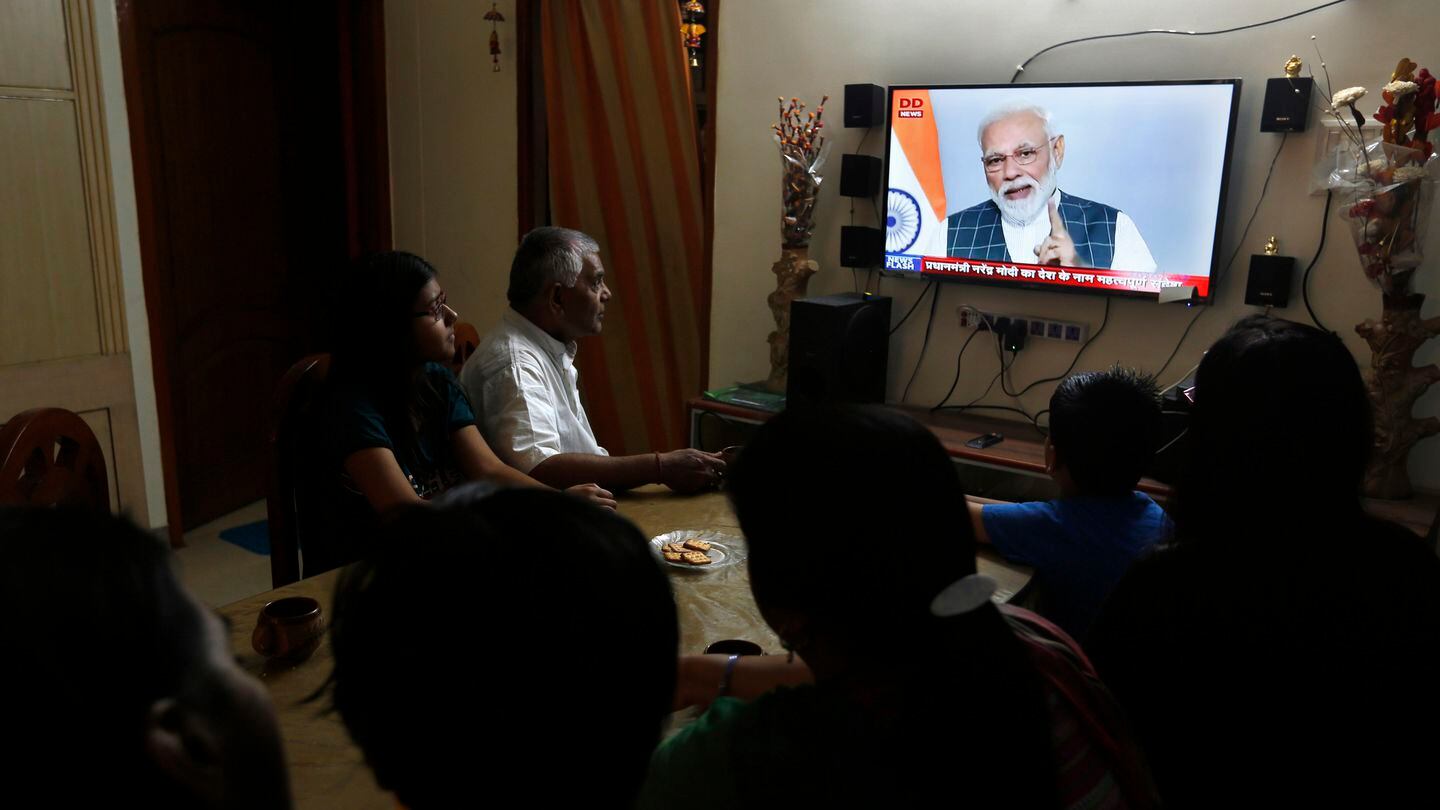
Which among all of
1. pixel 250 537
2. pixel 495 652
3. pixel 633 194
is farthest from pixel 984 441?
pixel 250 537

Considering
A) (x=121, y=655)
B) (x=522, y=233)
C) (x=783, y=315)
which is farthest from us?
(x=522, y=233)

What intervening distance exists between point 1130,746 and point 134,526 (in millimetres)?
825

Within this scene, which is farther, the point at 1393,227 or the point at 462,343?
the point at 462,343

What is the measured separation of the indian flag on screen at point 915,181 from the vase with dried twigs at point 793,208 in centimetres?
26

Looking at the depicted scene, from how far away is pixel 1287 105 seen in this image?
2496 mm

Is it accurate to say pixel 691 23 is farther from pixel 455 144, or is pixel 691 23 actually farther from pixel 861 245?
pixel 455 144

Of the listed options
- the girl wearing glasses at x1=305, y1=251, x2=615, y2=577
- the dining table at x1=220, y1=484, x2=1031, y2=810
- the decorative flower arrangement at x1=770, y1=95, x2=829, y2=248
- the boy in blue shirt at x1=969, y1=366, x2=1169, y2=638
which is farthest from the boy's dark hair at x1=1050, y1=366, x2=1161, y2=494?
the decorative flower arrangement at x1=770, y1=95, x2=829, y2=248

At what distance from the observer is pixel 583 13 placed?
12.0 ft

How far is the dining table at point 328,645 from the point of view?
40.9 inches

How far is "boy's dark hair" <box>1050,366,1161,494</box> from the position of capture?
1.61 m

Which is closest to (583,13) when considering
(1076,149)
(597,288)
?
(597,288)

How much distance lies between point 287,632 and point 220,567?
256 centimetres

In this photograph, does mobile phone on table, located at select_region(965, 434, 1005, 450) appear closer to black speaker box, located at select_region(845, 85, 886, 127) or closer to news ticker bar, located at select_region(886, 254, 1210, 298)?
news ticker bar, located at select_region(886, 254, 1210, 298)

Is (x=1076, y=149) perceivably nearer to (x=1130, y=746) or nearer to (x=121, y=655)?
(x=1130, y=746)
